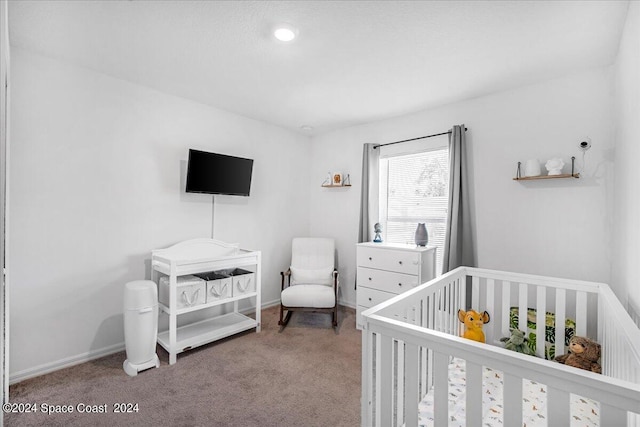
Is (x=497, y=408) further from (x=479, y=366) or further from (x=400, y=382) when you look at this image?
(x=479, y=366)

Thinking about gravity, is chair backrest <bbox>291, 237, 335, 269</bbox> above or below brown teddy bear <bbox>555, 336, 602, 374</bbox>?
above

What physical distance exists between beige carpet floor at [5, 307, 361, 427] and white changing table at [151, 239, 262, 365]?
12 cm

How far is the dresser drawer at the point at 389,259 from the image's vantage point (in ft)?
10.0

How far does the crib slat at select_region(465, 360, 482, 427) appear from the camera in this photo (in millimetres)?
1094

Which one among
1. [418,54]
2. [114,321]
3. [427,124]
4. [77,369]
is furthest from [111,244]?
[427,124]

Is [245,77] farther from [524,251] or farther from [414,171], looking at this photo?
[524,251]

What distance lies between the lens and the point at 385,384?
1321mm

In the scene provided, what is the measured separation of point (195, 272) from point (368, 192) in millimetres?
2098

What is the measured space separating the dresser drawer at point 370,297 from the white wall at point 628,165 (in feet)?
5.93

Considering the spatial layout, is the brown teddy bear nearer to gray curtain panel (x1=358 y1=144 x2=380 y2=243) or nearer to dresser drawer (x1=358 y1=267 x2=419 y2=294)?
dresser drawer (x1=358 y1=267 x2=419 y2=294)

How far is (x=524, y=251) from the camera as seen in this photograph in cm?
278

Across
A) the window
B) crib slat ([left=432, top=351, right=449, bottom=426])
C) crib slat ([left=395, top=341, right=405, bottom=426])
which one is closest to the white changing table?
the window

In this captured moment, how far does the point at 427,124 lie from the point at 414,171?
53 centimetres

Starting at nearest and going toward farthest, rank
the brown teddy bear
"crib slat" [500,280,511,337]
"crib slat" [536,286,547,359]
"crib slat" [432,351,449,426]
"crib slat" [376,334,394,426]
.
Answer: "crib slat" [432,351,449,426] → "crib slat" [376,334,394,426] → the brown teddy bear → "crib slat" [536,286,547,359] → "crib slat" [500,280,511,337]
